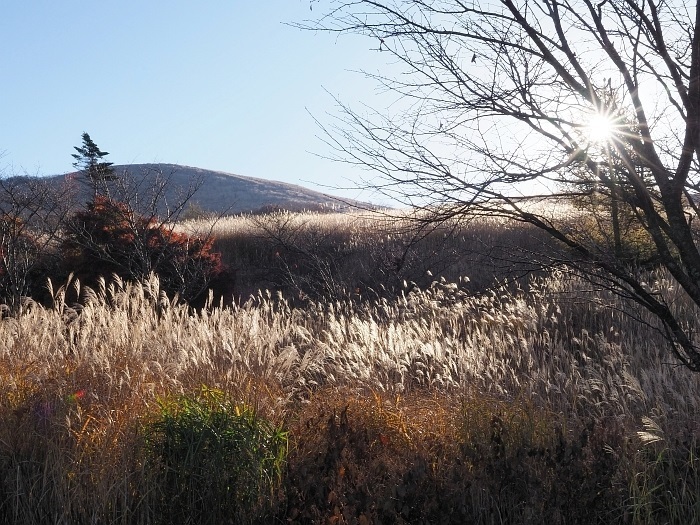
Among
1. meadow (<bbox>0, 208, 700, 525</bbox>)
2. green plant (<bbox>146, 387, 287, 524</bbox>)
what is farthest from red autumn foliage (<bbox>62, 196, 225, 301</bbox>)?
green plant (<bbox>146, 387, 287, 524</bbox>)

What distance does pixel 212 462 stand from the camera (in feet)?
13.5

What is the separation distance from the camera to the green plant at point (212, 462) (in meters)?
4.07

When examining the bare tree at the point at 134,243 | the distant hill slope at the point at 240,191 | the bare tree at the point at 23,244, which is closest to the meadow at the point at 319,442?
the bare tree at the point at 134,243

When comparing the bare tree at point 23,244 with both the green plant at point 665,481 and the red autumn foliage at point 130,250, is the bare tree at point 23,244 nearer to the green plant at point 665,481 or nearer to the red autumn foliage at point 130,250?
the red autumn foliage at point 130,250

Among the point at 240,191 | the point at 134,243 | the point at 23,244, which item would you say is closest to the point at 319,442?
the point at 134,243

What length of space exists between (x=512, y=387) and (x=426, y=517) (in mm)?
2474

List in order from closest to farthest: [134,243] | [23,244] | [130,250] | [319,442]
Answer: [319,442], [134,243], [130,250], [23,244]

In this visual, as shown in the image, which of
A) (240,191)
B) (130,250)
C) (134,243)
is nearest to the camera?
(134,243)

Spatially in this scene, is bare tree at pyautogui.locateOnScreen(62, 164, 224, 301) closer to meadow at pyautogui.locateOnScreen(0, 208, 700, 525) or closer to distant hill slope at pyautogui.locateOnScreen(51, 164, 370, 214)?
meadow at pyautogui.locateOnScreen(0, 208, 700, 525)

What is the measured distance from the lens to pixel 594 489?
395 cm

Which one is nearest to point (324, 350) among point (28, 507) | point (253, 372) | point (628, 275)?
point (253, 372)

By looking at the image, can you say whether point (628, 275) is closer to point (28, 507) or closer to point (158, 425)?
point (158, 425)

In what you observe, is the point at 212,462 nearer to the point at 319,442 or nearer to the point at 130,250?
the point at 319,442

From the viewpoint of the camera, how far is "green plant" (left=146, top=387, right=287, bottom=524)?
407 centimetres
